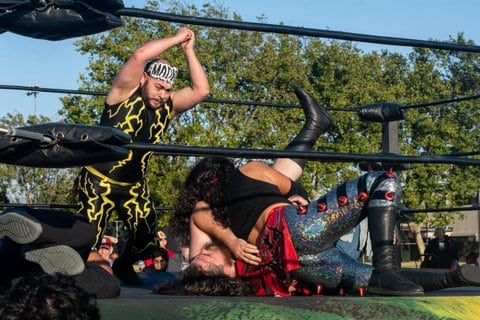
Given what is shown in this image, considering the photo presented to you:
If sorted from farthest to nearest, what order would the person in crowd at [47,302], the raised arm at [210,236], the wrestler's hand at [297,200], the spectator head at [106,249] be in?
the spectator head at [106,249] < the wrestler's hand at [297,200] < the raised arm at [210,236] < the person in crowd at [47,302]

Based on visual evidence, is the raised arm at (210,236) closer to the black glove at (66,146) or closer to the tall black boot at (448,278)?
the tall black boot at (448,278)

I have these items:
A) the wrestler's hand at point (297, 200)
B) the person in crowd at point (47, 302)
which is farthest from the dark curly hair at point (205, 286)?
the person in crowd at point (47, 302)

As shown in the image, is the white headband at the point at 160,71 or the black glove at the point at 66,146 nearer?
the black glove at the point at 66,146

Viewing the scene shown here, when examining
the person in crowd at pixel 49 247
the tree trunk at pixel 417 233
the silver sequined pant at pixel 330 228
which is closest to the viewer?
the person in crowd at pixel 49 247

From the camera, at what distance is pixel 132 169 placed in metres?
3.73

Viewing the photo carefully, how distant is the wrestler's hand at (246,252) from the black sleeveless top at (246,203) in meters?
0.08

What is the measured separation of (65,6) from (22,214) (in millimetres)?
682

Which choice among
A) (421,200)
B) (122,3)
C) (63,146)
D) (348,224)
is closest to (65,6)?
(122,3)

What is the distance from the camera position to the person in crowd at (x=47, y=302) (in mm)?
1320

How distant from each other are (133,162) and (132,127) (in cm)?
16

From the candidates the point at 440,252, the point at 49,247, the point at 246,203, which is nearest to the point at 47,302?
the point at 49,247

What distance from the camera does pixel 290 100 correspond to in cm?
2570

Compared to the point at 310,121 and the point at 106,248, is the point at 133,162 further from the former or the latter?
the point at 106,248

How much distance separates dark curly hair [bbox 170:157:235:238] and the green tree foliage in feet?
45.7
